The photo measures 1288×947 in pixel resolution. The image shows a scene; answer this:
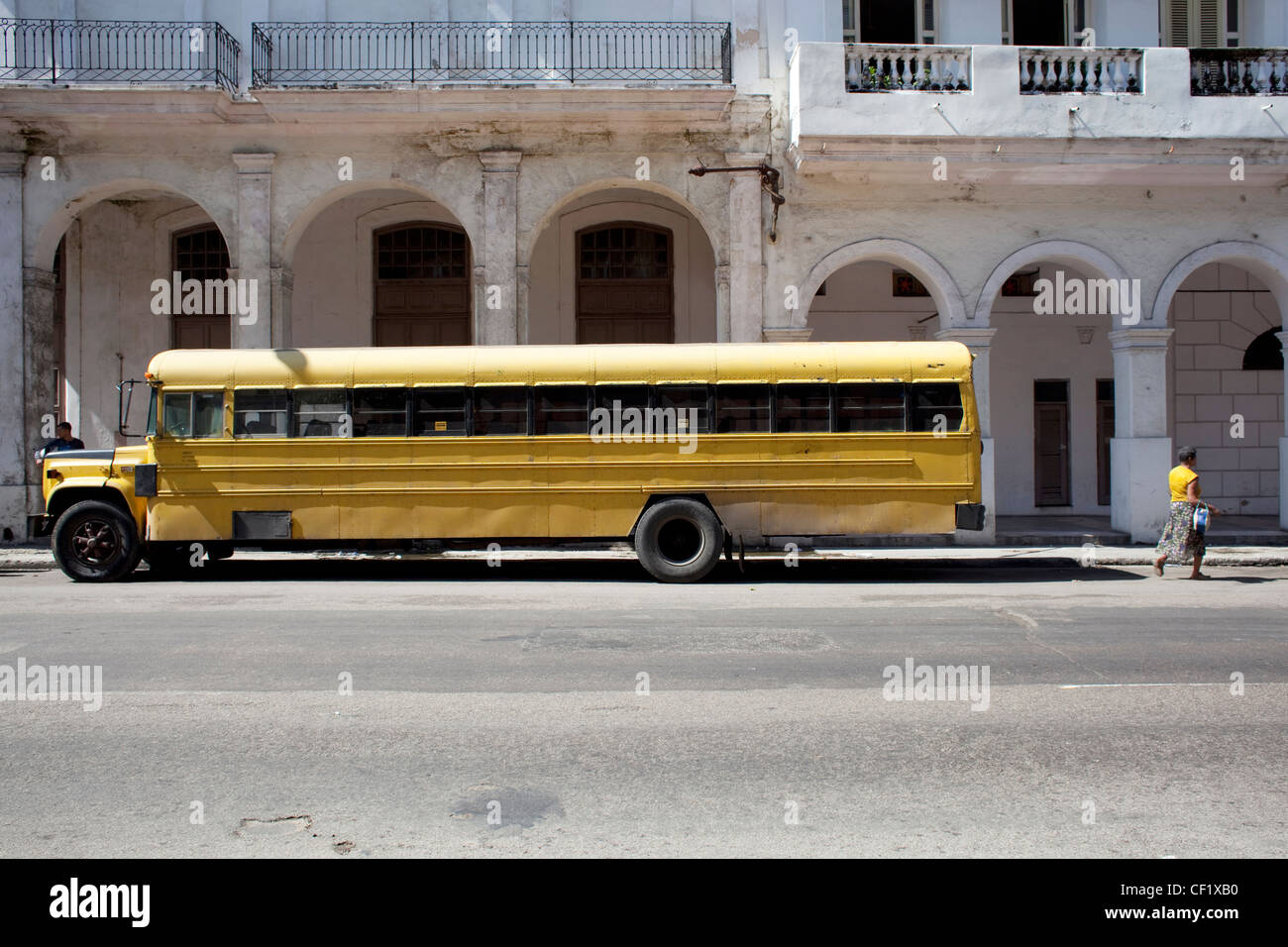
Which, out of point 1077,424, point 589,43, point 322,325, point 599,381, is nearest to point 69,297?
point 322,325

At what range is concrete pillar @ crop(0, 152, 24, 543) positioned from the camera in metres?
16.6

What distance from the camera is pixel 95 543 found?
503 inches

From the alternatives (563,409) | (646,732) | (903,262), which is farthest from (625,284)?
(646,732)

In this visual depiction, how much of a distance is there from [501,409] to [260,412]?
3093 mm

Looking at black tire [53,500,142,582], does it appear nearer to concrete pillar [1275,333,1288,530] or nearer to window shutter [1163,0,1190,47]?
concrete pillar [1275,333,1288,530]

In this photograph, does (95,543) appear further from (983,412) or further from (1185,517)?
(1185,517)

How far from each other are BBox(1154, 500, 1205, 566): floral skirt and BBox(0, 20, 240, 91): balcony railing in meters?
15.6

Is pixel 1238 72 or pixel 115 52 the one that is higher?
pixel 115 52

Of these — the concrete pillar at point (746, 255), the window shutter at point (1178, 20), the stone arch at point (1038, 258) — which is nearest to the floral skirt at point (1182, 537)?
the stone arch at point (1038, 258)

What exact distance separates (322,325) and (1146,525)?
15.5 m

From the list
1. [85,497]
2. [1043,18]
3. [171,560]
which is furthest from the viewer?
[1043,18]

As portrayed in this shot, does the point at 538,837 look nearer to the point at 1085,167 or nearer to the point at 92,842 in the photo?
the point at 92,842

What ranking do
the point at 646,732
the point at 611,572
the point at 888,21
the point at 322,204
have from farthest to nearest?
1. the point at 888,21
2. the point at 322,204
3. the point at 611,572
4. the point at 646,732

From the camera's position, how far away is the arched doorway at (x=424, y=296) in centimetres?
1991
